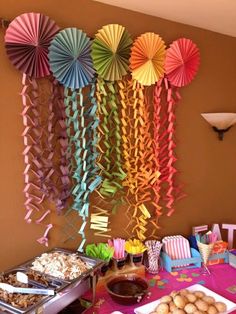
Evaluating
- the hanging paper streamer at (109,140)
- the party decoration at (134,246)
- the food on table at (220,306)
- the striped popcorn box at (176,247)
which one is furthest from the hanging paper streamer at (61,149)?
the food on table at (220,306)

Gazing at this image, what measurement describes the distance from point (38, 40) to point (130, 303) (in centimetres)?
111

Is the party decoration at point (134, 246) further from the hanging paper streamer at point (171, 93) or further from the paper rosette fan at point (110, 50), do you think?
the paper rosette fan at point (110, 50)

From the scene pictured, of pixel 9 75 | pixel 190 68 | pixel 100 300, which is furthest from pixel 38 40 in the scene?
pixel 100 300

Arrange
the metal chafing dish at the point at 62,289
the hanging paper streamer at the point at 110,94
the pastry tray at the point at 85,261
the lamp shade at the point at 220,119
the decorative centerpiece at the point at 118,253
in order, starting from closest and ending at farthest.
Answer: the metal chafing dish at the point at 62,289
the pastry tray at the point at 85,261
the hanging paper streamer at the point at 110,94
the decorative centerpiece at the point at 118,253
the lamp shade at the point at 220,119

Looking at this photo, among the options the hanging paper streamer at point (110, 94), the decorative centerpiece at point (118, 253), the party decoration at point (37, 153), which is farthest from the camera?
the decorative centerpiece at point (118, 253)

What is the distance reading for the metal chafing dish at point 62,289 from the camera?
1.09m

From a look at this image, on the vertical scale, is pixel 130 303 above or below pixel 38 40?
below

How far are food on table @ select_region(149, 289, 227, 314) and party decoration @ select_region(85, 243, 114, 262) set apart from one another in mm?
308

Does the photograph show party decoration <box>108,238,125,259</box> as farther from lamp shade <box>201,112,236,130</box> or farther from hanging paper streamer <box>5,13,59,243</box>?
lamp shade <box>201,112,236,130</box>

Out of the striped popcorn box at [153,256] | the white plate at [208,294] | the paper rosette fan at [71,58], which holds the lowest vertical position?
the white plate at [208,294]

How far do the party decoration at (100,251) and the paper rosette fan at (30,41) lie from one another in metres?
0.79

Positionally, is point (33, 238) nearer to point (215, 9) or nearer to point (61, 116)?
point (61, 116)

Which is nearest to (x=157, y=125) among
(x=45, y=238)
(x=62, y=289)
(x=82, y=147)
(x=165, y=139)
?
(x=165, y=139)

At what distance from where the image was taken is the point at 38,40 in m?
1.33
